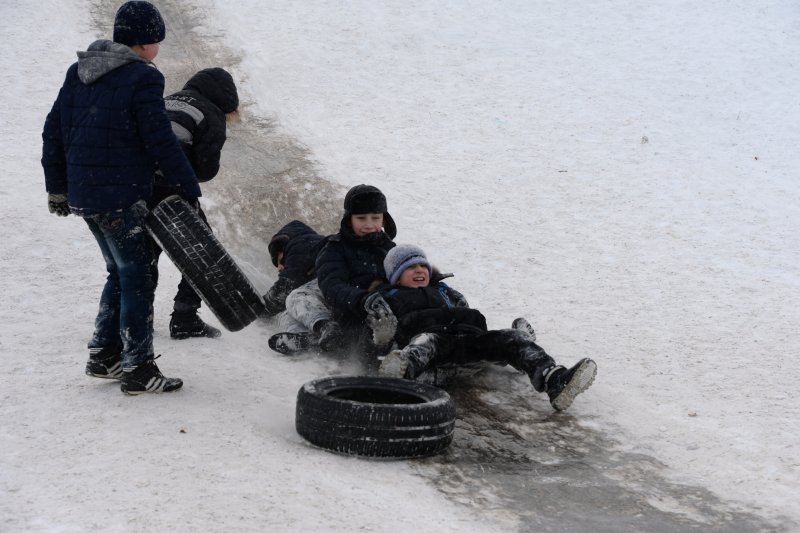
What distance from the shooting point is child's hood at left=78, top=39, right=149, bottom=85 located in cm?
476

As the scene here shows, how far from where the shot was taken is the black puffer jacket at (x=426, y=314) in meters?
5.97

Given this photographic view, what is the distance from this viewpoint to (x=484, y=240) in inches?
356

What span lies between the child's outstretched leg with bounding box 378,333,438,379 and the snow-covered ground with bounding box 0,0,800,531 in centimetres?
67

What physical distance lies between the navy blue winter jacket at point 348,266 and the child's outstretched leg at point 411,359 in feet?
2.58

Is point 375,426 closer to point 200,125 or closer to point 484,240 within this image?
point 200,125

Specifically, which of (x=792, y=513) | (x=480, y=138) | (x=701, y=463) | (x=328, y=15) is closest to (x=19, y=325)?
(x=701, y=463)

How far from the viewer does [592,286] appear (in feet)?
26.4

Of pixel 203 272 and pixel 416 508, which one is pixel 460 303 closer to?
pixel 203 272

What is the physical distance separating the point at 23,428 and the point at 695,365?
186 inches

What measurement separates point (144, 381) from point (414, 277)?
2.18 metres

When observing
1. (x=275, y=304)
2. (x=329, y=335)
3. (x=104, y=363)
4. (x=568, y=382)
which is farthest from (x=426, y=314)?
(x=104, y=363)

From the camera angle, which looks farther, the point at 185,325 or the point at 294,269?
the point at 294,269

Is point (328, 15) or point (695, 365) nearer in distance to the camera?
point (695, 365)

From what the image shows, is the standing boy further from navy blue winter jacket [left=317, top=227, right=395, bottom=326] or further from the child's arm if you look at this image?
navy blue winter jacket [left=317, top=227, right=395, bottom=326]
